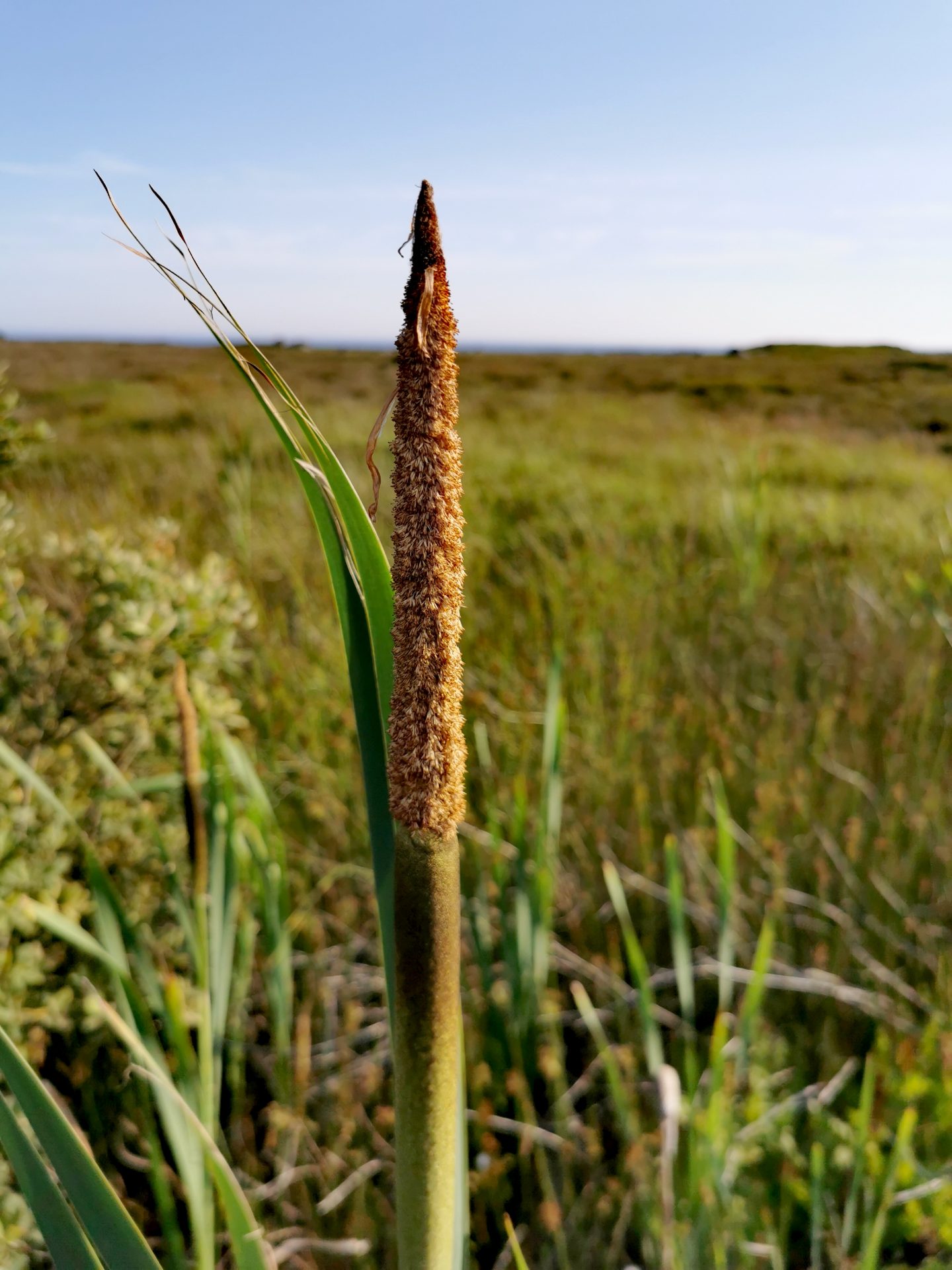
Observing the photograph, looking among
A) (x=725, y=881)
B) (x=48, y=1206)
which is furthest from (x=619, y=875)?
(x=48, y=1206)

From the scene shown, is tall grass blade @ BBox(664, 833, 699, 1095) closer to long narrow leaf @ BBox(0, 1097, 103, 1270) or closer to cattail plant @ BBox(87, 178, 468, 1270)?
cattail plant @ BBox(87, 178, 468, 1270)

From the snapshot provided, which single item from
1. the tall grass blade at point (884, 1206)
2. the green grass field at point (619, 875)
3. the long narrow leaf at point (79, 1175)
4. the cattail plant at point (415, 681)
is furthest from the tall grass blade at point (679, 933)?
the long narrow leaf at point (79, 1175)

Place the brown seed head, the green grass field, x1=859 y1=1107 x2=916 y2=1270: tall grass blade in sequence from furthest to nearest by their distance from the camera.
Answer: the green grass field → x1=859 y1=1107 x2=916 y2=1270: tall grass blade → the brown seed head

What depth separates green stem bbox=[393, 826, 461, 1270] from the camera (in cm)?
53

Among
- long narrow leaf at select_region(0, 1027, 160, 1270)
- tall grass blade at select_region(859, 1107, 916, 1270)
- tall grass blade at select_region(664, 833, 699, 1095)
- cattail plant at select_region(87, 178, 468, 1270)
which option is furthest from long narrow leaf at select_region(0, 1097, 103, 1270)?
tall grass blade at select_region(859, 1107, 916, 1270)

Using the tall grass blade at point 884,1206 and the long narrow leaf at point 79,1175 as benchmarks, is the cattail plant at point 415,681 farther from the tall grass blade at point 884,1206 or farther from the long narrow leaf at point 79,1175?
the tall grass blade at point 884,1206

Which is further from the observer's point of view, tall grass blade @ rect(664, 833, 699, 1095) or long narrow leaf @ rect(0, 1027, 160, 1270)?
tall grass blade @ rect(664, 833, 699, 1095)

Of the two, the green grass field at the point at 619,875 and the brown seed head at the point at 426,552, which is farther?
the green grass field at the point at 619,875

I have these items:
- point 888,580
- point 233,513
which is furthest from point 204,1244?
point 888,580

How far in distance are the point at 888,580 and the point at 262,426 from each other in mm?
6345

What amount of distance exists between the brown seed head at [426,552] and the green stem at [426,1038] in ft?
0.10

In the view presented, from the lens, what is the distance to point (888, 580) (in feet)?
14.0

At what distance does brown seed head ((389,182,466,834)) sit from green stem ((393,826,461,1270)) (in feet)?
0.10

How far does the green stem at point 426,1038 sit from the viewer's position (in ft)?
1.73
